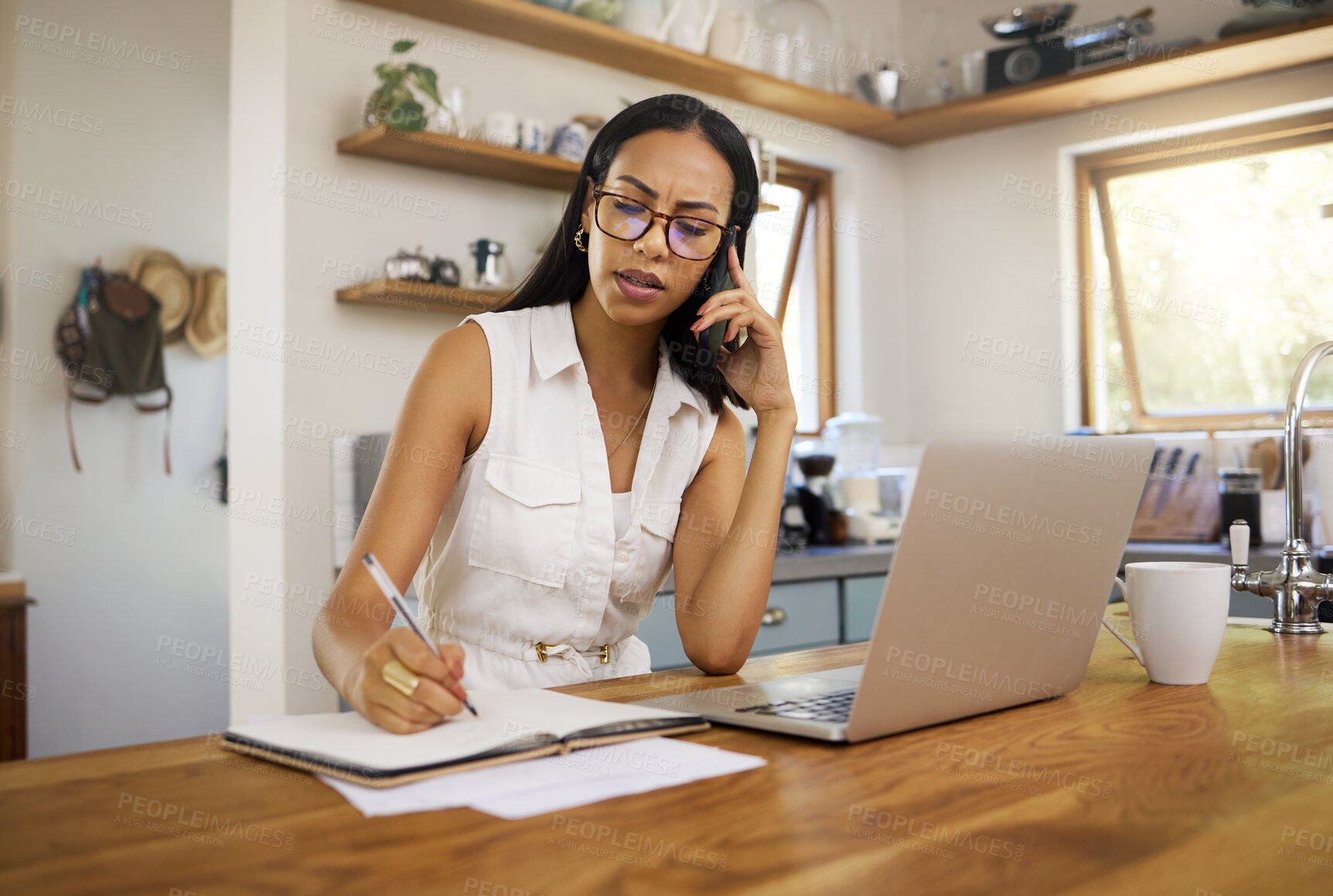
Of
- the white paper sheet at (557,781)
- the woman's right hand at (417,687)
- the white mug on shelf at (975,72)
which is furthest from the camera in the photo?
the white mug on shelf at (975,72)

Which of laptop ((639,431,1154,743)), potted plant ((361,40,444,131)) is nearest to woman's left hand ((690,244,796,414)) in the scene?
laptop ((639,431,1154,743))

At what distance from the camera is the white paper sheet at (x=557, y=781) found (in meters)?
0.66

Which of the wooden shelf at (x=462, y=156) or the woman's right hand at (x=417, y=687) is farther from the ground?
the wooden shelf at (x=462, y=156)

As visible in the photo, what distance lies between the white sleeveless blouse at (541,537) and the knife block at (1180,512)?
2.26 m

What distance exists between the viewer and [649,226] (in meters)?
1.37

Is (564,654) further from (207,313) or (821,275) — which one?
(821,275)

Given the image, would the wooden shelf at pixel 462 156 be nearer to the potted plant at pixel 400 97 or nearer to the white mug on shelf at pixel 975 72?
the potted plant at pixel 400 97

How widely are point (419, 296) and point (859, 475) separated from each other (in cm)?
160

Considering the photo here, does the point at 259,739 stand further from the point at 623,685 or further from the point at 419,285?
the point at 419,285

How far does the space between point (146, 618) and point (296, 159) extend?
74.9 inches

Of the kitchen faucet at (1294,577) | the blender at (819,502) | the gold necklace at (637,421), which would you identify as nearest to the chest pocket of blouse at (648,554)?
the gold necklace at (637,421)

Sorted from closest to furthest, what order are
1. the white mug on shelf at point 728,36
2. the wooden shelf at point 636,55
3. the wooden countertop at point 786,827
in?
1. the wooden countertop at point 786,827
2. the wooden shelf at point 636,55
3. the white mug on shelf at point 728,36

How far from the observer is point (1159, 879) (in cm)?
56

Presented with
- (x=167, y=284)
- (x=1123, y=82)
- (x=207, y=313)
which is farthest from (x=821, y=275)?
(x=167, y=284)
